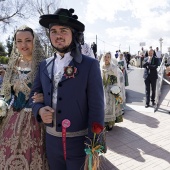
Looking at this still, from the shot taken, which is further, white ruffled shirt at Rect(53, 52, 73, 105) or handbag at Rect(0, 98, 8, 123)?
handbag at Rect(0, 98, 8, 123)

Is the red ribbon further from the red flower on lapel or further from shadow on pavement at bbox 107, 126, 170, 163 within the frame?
shadow on pavement at bbox 107, 126, 170, 163

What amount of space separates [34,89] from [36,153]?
68cm

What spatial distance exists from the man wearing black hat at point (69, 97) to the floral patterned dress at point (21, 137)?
15.7 inches

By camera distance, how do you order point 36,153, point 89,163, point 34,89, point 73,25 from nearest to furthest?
point 89,163
point 73,25
point 34,89
point 36,153

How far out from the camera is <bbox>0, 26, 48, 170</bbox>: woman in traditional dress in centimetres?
219

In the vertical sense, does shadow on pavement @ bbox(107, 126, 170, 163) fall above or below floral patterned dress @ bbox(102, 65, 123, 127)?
below

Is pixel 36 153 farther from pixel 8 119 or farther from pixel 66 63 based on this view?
pixel 66 63

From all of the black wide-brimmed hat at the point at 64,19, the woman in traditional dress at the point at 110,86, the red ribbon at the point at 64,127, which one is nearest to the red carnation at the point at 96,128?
the red ribbon at the point at 64,127

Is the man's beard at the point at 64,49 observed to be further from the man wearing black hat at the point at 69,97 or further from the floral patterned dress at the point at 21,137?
the floral patterned dress at the point at 21,137

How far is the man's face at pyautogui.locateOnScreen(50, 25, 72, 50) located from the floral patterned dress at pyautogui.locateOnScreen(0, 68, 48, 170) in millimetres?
760

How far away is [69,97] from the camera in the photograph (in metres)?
1.72

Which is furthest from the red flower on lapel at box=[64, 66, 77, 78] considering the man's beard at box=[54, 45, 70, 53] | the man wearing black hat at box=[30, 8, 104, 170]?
the man's beard at box=[54, 45, 70, 53]

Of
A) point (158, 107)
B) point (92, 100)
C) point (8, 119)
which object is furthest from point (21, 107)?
point (158, 107)

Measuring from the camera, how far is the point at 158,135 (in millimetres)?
4512
